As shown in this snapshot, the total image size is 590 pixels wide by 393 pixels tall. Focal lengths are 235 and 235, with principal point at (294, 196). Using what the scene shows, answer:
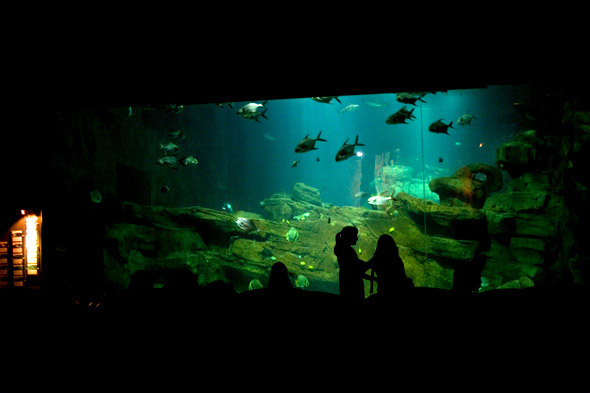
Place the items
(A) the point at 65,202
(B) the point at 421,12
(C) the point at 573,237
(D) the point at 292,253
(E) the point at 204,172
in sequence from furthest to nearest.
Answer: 1. (E) the point at 204,172
2. (D) the point at 292,253
3. (A) the point at 65,202
4. (C) the point at 573,237
5. (B) the point at 421,12

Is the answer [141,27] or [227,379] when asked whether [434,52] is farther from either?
[227,379]

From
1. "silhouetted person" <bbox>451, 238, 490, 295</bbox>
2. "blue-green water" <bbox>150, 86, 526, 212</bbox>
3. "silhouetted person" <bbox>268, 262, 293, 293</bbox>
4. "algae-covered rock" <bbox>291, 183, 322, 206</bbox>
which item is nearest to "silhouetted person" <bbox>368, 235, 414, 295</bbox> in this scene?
"silhouetted person" <bbox>451, 238, 490, 295</bbox>

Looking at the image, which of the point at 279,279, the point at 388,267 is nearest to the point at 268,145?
the point at 388,267


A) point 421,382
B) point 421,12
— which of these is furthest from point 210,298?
point 421,12

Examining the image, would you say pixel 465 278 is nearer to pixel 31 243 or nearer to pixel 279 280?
pixel 279 280

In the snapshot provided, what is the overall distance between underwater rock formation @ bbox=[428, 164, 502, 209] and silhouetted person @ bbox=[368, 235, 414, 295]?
26.0 ft

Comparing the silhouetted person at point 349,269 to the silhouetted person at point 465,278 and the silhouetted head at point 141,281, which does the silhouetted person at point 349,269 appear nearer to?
the silhouetted person at point 465,278

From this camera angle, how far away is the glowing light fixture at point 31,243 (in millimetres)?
6152

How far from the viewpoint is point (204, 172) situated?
862 inches

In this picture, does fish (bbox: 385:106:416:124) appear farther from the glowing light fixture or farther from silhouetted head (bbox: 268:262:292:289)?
the glowing light fixture

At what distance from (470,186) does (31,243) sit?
14.1 m

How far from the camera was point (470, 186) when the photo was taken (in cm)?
900

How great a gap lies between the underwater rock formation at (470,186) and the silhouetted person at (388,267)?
7938 mm

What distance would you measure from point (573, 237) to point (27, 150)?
12.7 metres
